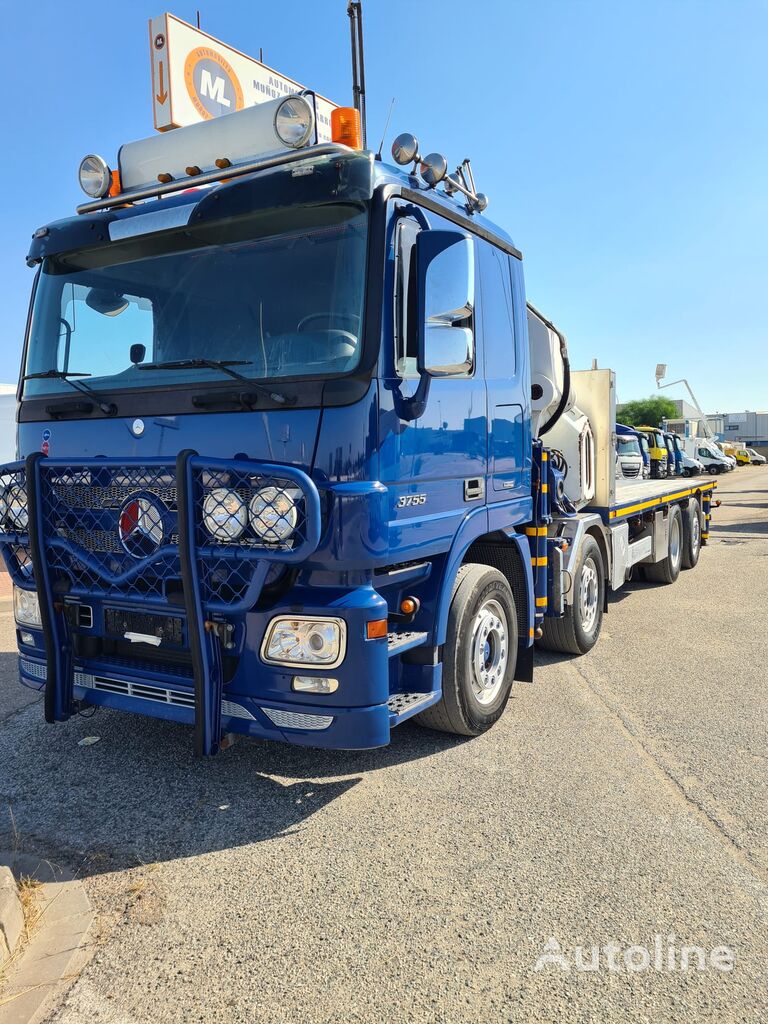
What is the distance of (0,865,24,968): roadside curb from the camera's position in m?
2.54

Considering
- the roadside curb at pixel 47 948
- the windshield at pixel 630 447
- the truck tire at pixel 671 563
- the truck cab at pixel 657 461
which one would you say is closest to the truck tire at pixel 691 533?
the truck tire at pixel 671 563

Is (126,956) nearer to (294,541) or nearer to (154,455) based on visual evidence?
(294,541)

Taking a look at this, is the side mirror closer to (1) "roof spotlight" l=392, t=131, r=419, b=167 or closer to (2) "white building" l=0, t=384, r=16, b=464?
(1) "roof spotlight" l=392, t=131, r=419, b=167

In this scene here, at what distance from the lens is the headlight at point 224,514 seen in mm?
3131

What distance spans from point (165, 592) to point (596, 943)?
2.14 meters

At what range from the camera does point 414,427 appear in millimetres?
3547

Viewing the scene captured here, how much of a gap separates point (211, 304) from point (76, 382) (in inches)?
33.3

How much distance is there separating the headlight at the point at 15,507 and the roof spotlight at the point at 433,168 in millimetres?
2488

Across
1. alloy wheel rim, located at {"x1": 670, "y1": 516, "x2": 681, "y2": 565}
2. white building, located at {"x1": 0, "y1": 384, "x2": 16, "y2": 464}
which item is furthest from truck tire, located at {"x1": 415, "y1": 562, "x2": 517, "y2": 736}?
white building, located at {"x1": 0, "y1": 384, "x2": 16, "y2": 464}

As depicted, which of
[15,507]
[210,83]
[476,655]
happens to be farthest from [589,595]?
[210,83]

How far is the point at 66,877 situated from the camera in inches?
119

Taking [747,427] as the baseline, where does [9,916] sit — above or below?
below

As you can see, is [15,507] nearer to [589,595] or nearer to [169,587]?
[169,587]

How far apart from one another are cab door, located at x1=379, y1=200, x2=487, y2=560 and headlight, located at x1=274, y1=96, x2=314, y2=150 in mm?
574
